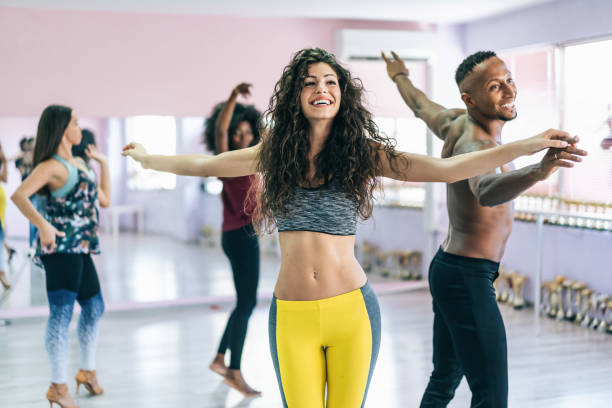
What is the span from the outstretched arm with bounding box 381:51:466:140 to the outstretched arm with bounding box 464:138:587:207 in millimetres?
526

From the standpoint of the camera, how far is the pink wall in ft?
17.8

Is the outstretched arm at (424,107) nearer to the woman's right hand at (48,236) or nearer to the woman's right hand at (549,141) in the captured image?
the woman's right hand at (549,141)

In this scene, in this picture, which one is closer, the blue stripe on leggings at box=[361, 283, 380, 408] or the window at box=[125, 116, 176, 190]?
the blue stripe on leggings at box=[361, 283, 380, 408]

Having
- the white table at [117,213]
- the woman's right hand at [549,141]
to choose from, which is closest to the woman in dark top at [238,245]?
the woman's right hand at [549,141]

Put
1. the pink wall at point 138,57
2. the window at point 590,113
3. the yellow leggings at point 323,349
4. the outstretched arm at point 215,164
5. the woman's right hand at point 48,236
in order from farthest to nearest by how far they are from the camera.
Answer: the pink wall at point 138,57
the window at point 590,113
the woman's right hand at point 48,236
the outstretched arm at point 215,164
the yellow leggings at point 323,349

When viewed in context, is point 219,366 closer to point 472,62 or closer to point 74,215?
point 74,215

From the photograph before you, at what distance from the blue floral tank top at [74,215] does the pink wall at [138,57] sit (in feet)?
8.56

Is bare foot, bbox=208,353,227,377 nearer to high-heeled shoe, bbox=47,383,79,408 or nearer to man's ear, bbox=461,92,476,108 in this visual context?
high-heeled shoe, bbox=47,383,79,408

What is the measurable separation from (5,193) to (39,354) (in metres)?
1.58

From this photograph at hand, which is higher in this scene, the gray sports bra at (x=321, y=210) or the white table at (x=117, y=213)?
the gray sports bra at (x=321, y=210)

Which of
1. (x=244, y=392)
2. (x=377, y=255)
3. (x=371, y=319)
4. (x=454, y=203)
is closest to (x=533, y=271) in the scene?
(x=377, y=255)

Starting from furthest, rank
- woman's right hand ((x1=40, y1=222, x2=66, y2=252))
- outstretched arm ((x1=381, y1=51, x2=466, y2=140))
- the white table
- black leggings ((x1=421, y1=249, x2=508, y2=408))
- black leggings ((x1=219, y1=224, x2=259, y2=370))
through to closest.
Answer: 1. the white table
2. black leggings ((x1=219, y1=224, x2=259, y2=370))
3. woman's right hand ((x1=40, y1=222, x2=66, y2=252))
4. outstretched arm ((x1=381, y1=51, x2=466, y2=140))
5. black leggings ((x1=421, y1=249, x2=508, y2=408))

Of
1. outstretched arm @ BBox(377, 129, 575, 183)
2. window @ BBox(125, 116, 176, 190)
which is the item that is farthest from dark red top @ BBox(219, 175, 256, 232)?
window @ BBox(125, 116, 176, 190)

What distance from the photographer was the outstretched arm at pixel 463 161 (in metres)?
1.61
